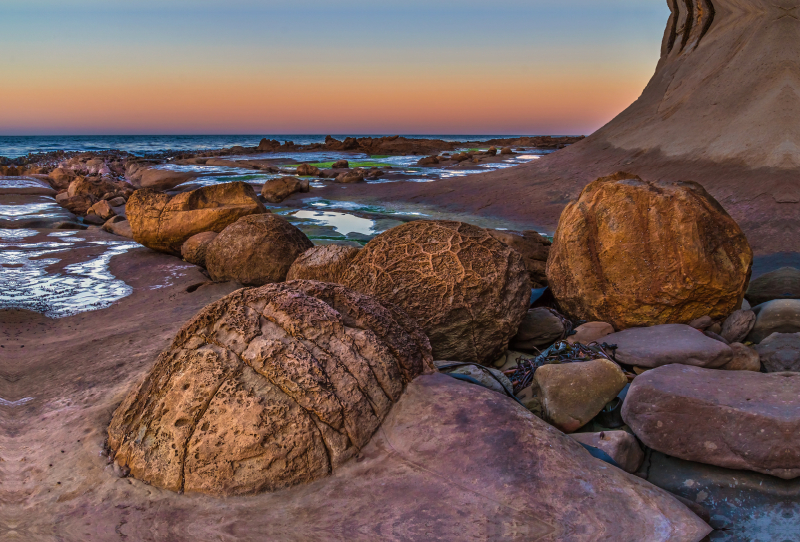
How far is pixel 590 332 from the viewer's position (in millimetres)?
4109

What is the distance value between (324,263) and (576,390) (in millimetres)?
2395

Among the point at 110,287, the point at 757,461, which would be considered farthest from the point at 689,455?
the point at 110,287

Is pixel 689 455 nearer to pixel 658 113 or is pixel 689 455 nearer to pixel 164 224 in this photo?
pixel 164 224

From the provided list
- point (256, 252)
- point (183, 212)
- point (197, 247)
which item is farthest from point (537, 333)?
point (183, 212)

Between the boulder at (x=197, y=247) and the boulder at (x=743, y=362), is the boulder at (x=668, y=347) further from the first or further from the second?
the boulder at (x=197, y=247)

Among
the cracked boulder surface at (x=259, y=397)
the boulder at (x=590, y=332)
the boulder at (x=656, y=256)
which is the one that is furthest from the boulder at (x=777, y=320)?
the cracked boulder surface at (x=259, y=397)

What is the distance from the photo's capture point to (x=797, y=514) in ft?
7.61

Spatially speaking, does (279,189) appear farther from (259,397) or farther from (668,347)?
(259,397)

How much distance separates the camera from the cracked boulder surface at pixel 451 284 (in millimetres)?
3826

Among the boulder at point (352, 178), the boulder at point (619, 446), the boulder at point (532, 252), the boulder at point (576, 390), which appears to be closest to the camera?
the boulder at point (619, 446)

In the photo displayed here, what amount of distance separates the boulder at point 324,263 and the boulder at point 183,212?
3.09m

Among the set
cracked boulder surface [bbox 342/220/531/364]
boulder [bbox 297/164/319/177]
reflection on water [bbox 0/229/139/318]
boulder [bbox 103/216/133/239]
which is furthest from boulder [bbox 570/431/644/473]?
boulder [bbox 297/164/319/177]

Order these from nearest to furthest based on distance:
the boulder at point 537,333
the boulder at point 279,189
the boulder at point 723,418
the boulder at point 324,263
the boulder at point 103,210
A: the boulder at point 723,418 < the boulder at point 537,333 < the boulder at point 324,263 < the boulder at point 103,210 < the boulder at point 279,189

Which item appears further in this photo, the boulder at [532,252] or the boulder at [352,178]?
the boulder at [352,178]
